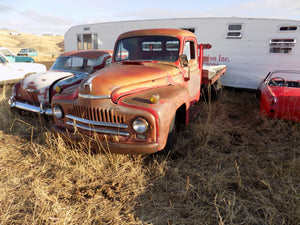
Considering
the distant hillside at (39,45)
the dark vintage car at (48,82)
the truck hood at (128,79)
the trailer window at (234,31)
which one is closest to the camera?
the truck hood at (128,79)

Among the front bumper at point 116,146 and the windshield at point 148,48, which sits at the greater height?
the windshield at point 148,48

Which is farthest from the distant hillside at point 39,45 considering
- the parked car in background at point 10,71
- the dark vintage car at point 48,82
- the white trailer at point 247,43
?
the white trailer at point 247,43

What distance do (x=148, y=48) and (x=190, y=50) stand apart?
909mm

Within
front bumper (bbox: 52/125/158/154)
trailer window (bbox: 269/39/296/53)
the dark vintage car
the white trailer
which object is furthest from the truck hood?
trailer window (bbox: 269/39/296/53)

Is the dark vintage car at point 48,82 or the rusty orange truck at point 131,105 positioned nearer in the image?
the rusty orange truck at point 131,105

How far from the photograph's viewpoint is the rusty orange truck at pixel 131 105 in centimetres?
254

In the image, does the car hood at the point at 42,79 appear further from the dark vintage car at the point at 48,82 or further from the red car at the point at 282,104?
the red car at the point at 282,104

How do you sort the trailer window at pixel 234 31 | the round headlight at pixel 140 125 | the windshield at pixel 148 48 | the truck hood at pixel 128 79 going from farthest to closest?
the trailer window at pixel 234 31, the windshield at pixel 148 48, the truck hood at pixel 128 79, the round headlight at pixel 140 125

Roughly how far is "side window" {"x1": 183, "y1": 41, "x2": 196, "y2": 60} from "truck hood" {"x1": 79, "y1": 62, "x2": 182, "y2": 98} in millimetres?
637

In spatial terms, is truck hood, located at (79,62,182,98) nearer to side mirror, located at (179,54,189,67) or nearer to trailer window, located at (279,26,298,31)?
side mirror, located at (179,54,189,67)

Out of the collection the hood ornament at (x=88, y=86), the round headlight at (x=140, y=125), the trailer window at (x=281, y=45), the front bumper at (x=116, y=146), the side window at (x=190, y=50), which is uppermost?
the trailer window at (x=281, y=45)

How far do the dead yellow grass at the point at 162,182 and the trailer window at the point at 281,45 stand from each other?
3329 mm

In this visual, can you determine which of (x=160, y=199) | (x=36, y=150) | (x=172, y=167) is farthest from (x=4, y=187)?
(x=172, y=167)

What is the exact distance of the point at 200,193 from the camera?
8.20 feet
